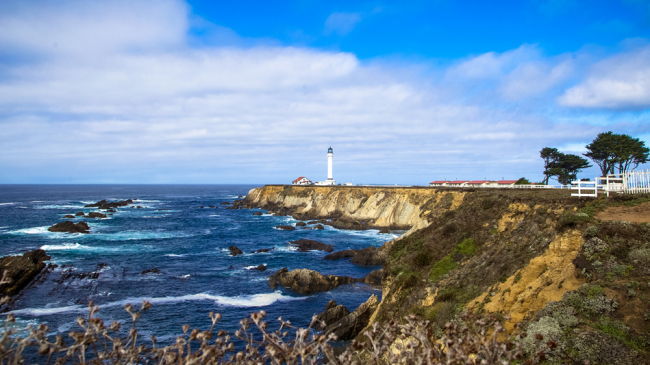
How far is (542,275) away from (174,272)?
3230 centimetres

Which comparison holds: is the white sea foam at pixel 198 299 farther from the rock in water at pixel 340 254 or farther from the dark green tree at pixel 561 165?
the dark green tree at pixel 561 165

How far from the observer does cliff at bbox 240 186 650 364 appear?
867 cm

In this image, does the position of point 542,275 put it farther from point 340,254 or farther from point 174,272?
point 174,272

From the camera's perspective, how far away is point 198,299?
27141 millimetres

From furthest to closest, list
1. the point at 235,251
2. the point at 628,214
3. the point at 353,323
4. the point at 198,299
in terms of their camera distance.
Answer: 1. the point at 235,251
2. the point at 198,299
3. the point at 353,323
4. the point at 628,214

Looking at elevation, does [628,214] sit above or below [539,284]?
above

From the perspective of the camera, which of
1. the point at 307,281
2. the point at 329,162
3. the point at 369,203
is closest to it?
the point at 307,281

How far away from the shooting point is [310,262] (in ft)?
128

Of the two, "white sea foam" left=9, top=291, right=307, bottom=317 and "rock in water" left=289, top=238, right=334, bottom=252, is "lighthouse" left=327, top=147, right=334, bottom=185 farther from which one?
"white sea foam" left=9, top=291, right=307, bottom=317

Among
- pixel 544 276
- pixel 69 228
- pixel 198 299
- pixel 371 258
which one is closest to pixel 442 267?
pixel 544 276

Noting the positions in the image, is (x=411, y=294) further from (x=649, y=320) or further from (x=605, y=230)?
(x=649, y=320)

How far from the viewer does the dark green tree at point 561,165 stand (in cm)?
5200

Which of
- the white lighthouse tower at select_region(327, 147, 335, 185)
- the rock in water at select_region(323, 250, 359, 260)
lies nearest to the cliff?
the rock in water at select_region(323, 250, 359, 260)

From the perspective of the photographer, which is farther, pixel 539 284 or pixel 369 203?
pixel 369 203
